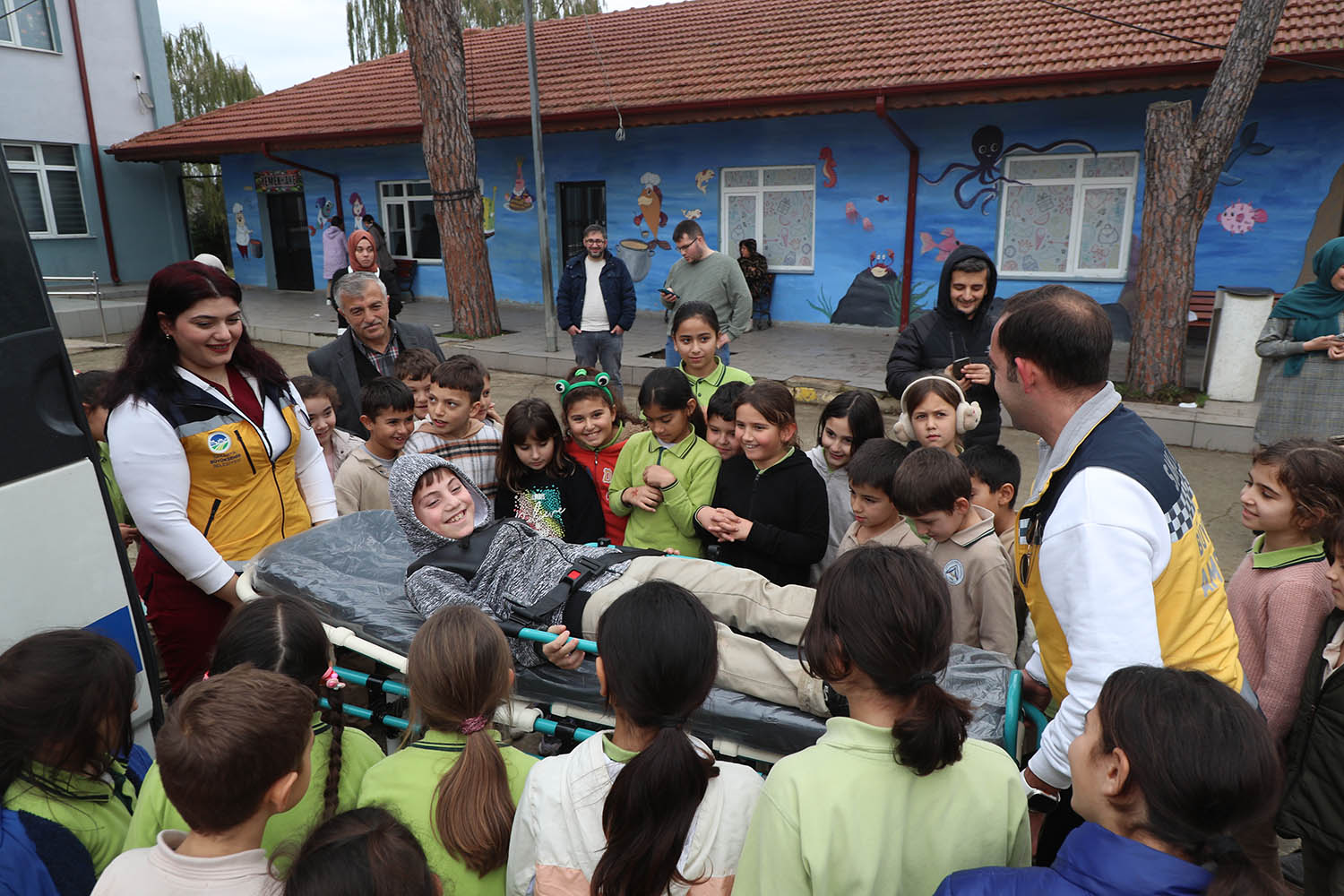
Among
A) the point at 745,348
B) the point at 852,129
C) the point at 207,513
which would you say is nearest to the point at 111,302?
the point at 745,348

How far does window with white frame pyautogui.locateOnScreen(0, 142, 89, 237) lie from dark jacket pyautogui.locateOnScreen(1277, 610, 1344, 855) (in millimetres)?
21039

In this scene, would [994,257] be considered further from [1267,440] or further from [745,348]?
[1267,440]

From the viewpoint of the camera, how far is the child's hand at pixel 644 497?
11.5ft

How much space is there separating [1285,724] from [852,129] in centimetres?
1127

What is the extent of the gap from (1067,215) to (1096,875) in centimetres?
1159

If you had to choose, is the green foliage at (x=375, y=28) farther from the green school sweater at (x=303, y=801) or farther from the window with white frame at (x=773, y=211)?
the green school sweater at (x=303, y=801)

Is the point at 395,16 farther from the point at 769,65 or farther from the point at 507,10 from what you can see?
the point at 769,65

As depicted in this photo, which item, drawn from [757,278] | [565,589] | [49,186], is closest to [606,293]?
[757,278]

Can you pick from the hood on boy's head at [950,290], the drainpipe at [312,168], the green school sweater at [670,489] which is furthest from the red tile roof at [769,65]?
the green school sweater at [670,489]

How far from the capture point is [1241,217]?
1014 cm

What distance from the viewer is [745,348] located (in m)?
11.4

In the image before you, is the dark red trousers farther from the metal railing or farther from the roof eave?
the metal railing

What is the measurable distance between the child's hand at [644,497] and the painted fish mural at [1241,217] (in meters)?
10.1

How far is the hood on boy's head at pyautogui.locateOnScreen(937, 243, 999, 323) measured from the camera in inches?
162
